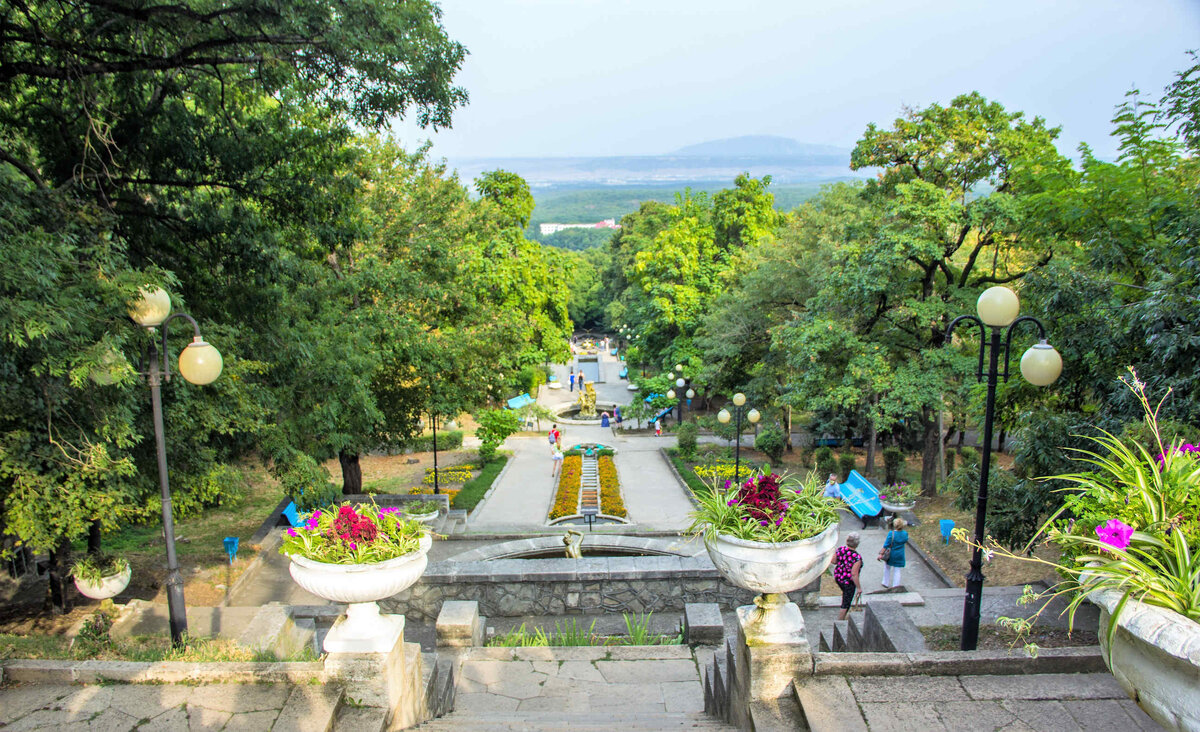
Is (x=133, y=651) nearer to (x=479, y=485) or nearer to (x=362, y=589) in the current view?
(x=362, y=589)

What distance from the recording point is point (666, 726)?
187 inches

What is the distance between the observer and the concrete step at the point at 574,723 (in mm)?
4668

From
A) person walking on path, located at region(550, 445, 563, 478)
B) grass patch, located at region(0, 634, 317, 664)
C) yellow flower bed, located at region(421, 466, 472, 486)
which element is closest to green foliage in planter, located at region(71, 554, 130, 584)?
grass patch, located at region(0, 634, 317, 664)

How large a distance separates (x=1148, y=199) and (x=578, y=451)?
61.9 feet

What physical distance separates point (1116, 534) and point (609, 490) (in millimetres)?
18164

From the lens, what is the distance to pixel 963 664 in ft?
14.6

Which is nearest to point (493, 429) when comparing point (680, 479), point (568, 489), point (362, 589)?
point (568, 489)

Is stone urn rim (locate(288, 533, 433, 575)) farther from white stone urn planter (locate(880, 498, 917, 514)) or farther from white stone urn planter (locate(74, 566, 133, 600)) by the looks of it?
white stone urn planter (locate(880, 498, 917, 514))

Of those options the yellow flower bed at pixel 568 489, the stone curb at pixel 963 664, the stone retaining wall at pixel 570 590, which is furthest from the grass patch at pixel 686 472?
the stone curb at pixel 963 664

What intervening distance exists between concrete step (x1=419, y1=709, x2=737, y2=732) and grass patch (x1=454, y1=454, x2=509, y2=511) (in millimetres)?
13673

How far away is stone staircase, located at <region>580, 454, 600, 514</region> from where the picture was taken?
19709 mm

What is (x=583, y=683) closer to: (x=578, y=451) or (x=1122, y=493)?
(x=1122, y=493)

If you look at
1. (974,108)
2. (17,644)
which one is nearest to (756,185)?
(974,108)

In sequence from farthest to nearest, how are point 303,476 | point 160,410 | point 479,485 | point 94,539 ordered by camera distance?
point 479,485, point 303,476, point 94,539, point 160,410
